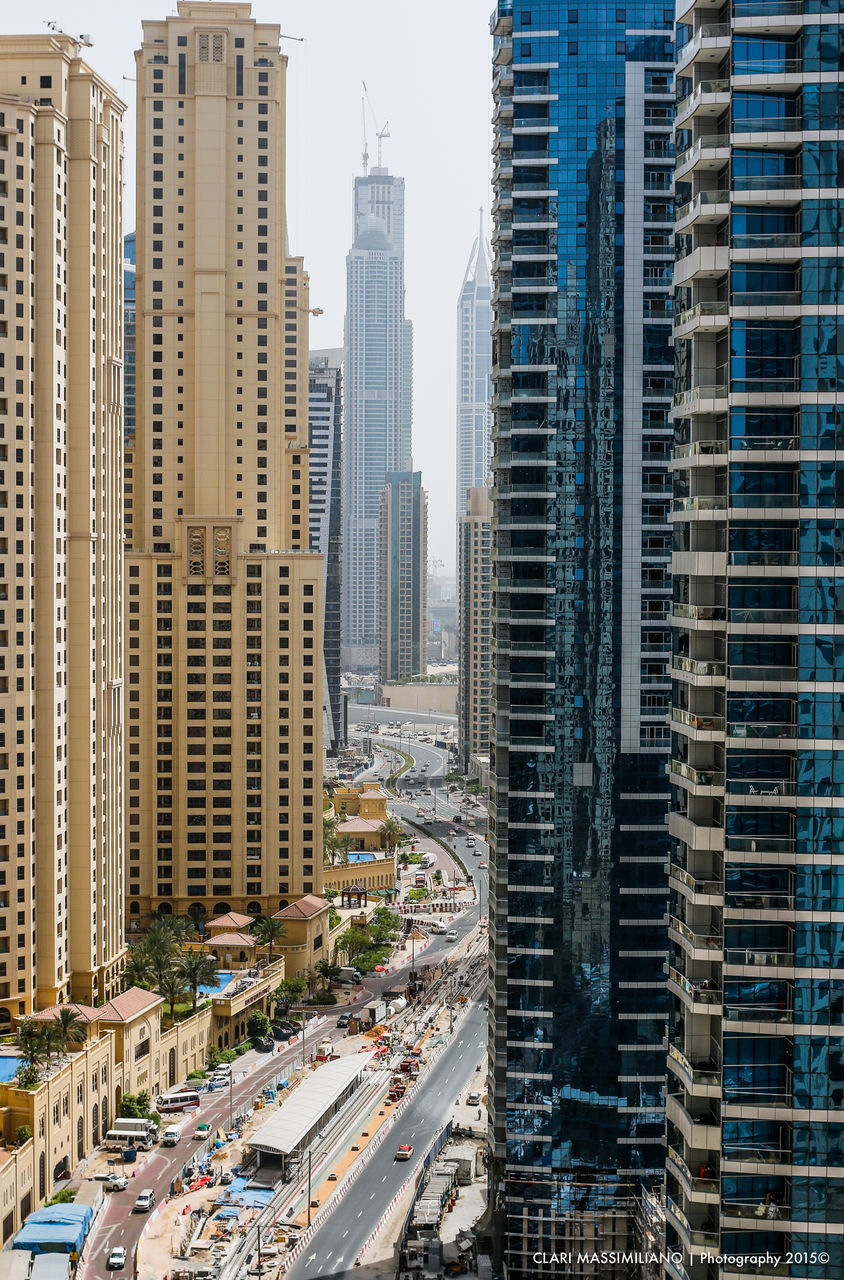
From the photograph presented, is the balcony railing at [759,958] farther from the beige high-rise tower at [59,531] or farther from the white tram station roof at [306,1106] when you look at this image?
the beige high-rise tower at [59,531]

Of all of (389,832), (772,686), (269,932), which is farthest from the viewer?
(389,832)

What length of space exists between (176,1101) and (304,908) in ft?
99.4

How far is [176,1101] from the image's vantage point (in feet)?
308

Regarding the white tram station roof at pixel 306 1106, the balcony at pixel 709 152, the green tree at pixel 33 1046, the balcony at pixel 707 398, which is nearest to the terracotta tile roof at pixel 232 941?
the white tram station roof at pixel 306 1106

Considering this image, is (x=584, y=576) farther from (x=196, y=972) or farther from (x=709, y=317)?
(x=196, y=972)

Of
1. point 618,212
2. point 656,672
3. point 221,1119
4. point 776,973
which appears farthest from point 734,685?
point 221,1119

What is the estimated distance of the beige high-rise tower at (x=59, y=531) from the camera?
3504 inches

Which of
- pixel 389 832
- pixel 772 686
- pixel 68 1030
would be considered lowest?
pixel 389 832

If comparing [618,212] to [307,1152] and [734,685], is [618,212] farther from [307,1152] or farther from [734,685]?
[307,1152]

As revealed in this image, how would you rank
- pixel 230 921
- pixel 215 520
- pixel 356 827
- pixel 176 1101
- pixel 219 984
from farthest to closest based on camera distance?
pixel 356 827
pixel 215 520
pixel 230 921
pixel 219 984
pixel 176 1101

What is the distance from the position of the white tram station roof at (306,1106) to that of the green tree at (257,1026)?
7.66 metres

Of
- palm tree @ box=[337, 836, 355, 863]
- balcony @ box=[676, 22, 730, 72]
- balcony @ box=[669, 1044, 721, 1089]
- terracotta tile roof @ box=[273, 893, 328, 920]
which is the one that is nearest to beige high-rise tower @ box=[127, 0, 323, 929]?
terracotta tile roof @ box=[273, 893, 328, 920]

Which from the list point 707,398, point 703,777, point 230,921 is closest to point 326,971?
point 230,921

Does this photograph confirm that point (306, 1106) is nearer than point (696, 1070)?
No
